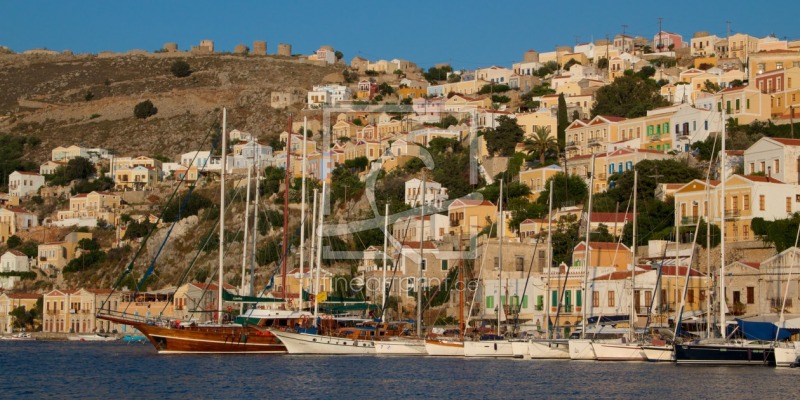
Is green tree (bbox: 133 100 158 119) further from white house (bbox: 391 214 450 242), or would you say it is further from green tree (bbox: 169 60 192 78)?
white house (bbox: 391 214 450 242)

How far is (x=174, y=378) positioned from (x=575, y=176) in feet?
157

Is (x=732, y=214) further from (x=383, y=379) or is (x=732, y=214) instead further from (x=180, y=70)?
(x=180, y=70)

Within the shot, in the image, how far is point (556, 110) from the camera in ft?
381

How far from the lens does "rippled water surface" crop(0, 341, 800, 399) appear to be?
136 feet

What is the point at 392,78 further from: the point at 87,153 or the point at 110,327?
the point at 110,327

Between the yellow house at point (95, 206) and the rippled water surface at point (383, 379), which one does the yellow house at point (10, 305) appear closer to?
the yellow house at point (95, 206)

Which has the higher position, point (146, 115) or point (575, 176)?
point (146, 115)

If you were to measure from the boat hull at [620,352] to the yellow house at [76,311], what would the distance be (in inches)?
2493

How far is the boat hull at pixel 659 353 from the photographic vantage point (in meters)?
50.2

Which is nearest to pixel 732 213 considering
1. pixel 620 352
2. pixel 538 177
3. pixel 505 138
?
pixel 620 352

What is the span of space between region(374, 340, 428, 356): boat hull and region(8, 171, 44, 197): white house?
102533mm

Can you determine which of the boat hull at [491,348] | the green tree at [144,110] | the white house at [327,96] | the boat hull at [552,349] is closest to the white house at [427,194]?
the boat hull at [491,348]

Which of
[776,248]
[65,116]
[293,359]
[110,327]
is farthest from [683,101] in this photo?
[65,116]

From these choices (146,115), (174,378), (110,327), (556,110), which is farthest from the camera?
(146,115)
